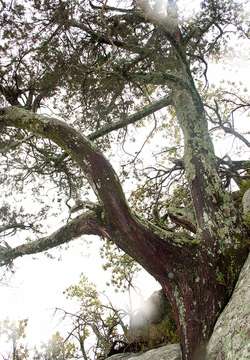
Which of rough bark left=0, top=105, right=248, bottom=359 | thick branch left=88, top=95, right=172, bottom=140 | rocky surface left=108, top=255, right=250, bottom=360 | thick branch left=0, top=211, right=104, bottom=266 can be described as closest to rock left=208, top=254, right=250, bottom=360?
rocky surface left=108, top=255, right=250, bottom=360

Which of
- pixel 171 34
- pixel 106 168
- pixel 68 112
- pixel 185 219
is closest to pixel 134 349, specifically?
pixel 185 219

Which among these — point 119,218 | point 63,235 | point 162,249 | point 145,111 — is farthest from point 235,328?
point 145,111

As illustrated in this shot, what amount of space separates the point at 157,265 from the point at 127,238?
0.48 meters

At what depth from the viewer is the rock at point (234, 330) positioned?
11.3 feet

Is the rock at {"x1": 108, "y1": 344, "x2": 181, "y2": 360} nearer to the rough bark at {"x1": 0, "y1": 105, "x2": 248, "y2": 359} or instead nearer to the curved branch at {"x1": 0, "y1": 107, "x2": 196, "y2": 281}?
the rough bark at {"x1": 0, "y1": 105, "x2": 248, "y2": 359}

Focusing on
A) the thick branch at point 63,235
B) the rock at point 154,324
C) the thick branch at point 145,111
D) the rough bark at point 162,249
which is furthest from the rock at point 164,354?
the thick branch at point 145,111

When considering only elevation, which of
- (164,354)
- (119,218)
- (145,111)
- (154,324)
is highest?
(145,111)

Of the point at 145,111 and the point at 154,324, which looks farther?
the point at 154,324

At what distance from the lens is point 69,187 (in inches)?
314

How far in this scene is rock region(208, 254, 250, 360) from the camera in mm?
3455

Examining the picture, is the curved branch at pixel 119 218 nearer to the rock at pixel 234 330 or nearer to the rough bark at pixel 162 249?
the rough bark at pixel 162 249

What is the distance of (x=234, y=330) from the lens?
3.66 metres

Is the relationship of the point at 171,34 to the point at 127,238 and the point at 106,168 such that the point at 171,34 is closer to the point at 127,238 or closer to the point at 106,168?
the point at 106,168

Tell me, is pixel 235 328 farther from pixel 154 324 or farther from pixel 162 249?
pixel 154 324
